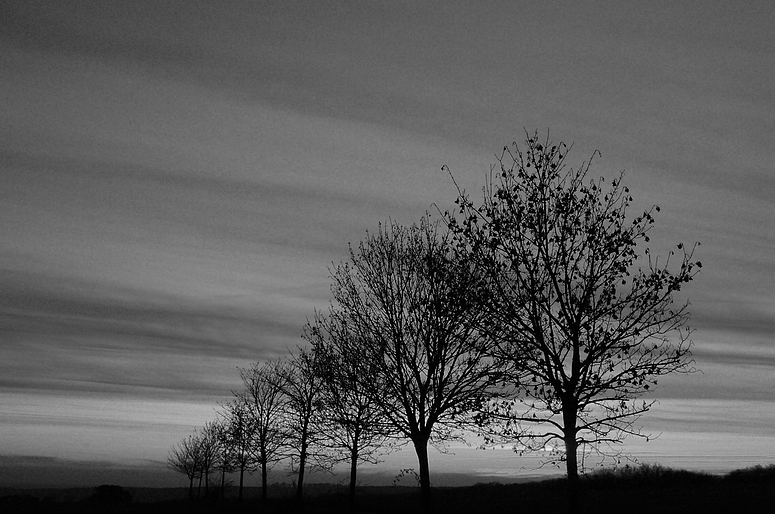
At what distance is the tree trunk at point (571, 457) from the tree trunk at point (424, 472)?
375 inches

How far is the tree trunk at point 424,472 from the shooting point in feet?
93.5

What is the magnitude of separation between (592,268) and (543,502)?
23.0m

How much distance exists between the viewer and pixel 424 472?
29516 mm

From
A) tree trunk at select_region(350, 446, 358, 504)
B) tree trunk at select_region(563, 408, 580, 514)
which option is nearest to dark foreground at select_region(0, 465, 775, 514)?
tree trunk at select_region(350, 446, 358, 504)

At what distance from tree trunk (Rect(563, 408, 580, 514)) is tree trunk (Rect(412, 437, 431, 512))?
31.3 feet

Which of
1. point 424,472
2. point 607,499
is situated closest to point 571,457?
point 424,472

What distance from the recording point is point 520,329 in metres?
21.3

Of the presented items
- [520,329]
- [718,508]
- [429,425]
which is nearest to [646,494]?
[718,508]

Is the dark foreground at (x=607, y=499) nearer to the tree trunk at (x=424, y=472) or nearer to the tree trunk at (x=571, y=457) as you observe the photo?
the tree trunk at (x=424, y=472)

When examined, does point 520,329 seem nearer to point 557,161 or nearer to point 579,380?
point 579,380

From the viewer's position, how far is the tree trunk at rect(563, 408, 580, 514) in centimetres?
1988

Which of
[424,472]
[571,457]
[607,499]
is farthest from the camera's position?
[607,499]

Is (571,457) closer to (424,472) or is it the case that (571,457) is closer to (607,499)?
(424,472)

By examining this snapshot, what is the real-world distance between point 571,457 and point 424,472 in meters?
10.5
